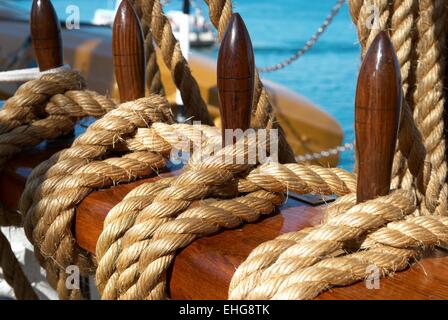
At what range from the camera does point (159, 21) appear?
44.2 inches

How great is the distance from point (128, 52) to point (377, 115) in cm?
42

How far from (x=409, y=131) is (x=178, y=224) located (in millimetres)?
427

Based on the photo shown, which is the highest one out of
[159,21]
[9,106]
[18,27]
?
[159,21]

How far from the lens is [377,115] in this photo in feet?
1.98

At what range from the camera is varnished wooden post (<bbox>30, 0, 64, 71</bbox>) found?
3.34 feet

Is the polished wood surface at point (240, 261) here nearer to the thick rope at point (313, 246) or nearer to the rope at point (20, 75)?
the thick rope at point (313, 246)

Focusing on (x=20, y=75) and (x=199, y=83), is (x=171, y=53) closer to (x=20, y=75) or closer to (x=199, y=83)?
(x=20, y=75)

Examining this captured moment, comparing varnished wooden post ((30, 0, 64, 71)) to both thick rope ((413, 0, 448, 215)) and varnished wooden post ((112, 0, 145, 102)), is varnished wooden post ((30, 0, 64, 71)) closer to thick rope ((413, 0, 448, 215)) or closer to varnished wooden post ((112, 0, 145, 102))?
varnished wooden post ((112, 0, 145, 102))

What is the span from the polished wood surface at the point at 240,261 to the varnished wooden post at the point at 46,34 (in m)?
0.33

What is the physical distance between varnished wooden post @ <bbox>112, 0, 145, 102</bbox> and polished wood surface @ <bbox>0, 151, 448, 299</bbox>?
0.55 ft

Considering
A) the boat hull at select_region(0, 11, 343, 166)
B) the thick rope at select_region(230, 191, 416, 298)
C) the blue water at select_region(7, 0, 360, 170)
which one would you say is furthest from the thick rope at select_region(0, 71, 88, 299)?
the blue water at select_region(7, 0, 360, 170)
